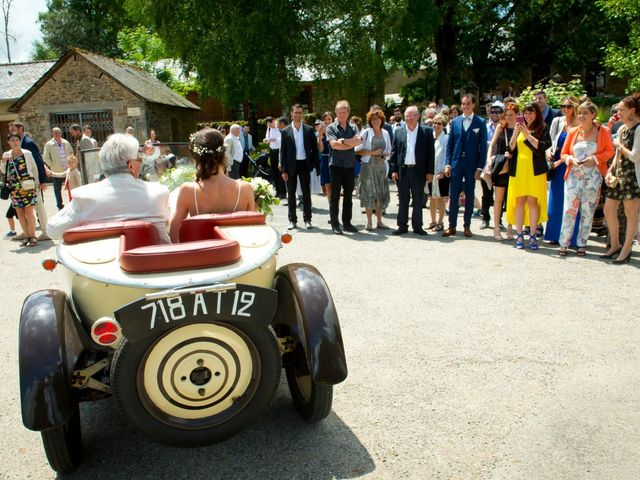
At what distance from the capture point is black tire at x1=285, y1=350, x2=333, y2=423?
328 centimetres

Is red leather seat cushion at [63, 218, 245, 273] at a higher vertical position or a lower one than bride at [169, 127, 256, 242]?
lower

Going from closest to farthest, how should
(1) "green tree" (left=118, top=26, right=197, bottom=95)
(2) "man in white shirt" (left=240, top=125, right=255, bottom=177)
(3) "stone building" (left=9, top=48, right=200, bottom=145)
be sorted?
(2) "man in white shirt" (left=240, top=125, right=255, bottom=177)
(3) "stone building" (left=9, top=48, right=200, bottom=145)
(1) "green tree" (left=118, top=26, right=197, bottom=95)

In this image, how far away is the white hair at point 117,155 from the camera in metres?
3.70

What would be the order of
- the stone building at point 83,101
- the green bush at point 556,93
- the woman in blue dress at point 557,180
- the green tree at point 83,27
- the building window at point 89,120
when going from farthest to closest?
the green tree at point 83,27
the building window at point 89,120
the stone building at point 83,101
the green bush at point 556,93
the woman in blue dress at point 557,180

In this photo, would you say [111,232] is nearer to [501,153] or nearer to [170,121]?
[501,153]

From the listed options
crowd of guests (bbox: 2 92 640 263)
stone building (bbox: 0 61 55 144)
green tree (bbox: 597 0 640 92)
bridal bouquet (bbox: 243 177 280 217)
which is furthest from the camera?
stone building (bbox: 0 61 55 144)

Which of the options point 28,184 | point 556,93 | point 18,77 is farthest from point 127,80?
point 556,93

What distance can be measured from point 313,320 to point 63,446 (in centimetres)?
145

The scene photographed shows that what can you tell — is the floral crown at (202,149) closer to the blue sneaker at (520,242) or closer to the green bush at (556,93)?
the blue sneaker at (520,242)

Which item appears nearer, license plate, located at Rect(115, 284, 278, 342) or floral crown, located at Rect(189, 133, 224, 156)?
license plate, located at Rect(115, 284, 278, 342)

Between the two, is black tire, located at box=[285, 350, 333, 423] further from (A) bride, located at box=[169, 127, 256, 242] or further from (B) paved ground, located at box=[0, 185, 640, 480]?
(A) bride, located at box=[169, 127, 256, 242]

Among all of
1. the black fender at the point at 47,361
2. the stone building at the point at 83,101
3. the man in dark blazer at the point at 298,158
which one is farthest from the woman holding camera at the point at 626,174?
the stone building at the point at 83,101

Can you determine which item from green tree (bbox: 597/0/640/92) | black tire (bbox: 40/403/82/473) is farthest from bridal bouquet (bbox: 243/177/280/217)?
green tree (bbox: 597/0/640/92)

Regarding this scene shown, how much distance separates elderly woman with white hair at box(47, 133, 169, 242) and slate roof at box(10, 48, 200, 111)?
2311cm
